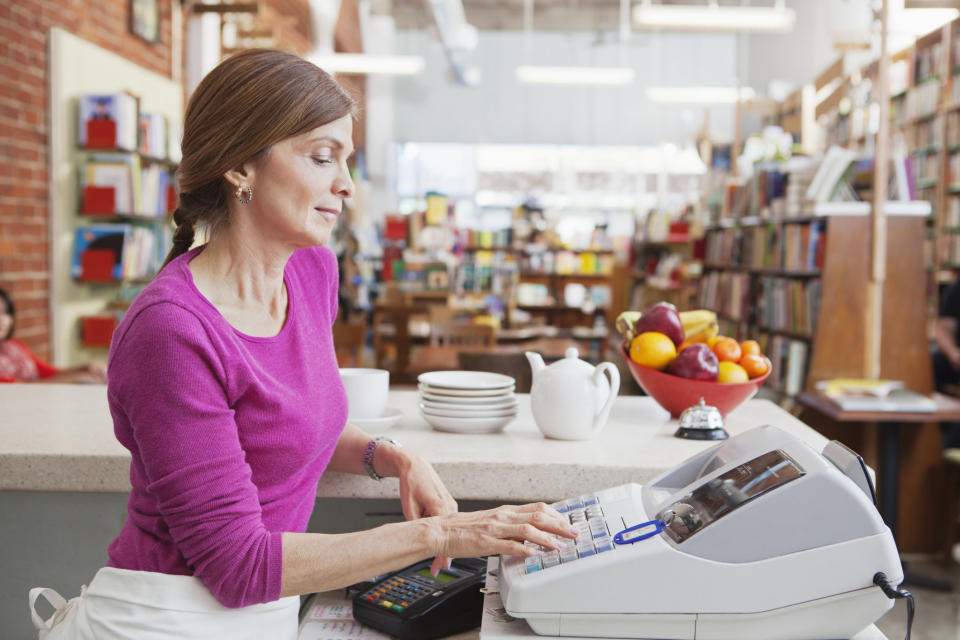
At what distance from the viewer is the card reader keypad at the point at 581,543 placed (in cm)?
100

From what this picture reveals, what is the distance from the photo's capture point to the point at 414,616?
126cm

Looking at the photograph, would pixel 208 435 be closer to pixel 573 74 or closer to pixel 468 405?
pixel 468 405

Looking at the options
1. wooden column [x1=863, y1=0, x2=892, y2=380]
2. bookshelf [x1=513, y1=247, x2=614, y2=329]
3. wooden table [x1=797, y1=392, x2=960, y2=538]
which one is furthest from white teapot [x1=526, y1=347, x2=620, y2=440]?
bookshelf [x1=513, y1=247, x2=614, y2=329]

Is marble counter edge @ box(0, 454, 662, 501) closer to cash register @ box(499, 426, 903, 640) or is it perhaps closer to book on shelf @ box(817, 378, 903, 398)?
cash register @ box(499, 426, 903, 640)

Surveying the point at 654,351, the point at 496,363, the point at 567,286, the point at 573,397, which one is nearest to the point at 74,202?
the point at 496,363

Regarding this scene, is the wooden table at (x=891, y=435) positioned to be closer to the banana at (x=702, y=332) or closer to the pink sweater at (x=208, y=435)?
the banana at (x=702, y=332)

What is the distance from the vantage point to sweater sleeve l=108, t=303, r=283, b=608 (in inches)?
40.1

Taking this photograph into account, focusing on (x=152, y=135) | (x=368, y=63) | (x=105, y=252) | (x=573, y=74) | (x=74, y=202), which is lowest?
(x=105, y=252)

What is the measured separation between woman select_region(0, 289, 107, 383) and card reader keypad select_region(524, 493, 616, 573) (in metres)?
3.38

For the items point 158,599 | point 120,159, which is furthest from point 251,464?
point 120,159

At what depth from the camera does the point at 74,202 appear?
5.32 metres

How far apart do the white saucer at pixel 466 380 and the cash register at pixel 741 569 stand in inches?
24.1

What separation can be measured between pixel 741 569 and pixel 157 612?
0.68 metres

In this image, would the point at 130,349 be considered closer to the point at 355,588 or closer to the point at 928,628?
the point at 355,588
